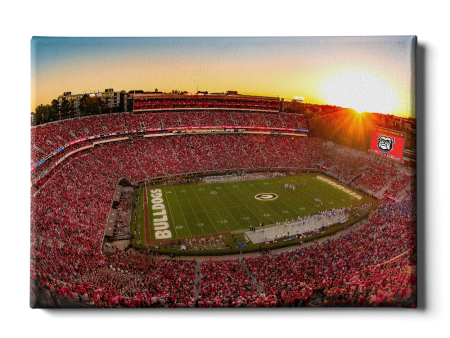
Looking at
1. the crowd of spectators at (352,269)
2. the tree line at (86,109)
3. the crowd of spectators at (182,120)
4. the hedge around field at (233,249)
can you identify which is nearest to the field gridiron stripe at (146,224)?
the hedge around field at (233,249)

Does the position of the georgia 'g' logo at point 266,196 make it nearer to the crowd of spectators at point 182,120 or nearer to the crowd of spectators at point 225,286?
the crowd of spectators at point 182,120

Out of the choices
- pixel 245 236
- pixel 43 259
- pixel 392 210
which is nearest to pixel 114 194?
pixel 245 236

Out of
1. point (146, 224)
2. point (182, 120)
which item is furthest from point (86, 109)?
point (146, 224)

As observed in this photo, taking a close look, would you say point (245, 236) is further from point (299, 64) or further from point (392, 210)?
point (299, 64)

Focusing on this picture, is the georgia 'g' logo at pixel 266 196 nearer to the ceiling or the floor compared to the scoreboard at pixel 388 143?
nearer to the floor

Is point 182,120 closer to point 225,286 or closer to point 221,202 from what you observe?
point 221,202

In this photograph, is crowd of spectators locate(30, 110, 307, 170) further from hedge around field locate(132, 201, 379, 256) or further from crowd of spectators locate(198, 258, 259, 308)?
crowd of spectators locate(198, 258, 259, 308)
